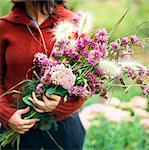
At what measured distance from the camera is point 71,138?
2.29 m

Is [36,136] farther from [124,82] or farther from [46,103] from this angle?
[124,82]

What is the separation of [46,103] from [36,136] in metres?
0.27

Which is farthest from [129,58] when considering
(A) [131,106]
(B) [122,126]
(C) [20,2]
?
(A) [131,106]

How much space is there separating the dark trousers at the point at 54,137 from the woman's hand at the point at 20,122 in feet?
0.44

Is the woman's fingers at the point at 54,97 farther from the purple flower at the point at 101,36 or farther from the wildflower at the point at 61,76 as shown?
the purple flower at the point at 101,36

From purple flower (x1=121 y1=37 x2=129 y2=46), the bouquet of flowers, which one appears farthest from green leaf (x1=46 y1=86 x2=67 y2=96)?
purple flower (x1=121 y1=37 x2=129 y2=46)

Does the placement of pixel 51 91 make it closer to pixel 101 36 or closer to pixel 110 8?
pixel 101 36

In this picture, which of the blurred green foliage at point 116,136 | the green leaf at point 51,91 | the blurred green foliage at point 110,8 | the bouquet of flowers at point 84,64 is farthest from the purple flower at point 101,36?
the blurred green foliage at point 110,8

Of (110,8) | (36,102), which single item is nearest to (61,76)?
(36,102)

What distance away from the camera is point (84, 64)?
2012 millimetres

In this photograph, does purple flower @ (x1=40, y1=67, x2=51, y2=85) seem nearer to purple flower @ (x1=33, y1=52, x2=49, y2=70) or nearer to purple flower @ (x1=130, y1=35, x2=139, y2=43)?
purple flower @ (x1=33, y1=52, x2=49, y2=70)

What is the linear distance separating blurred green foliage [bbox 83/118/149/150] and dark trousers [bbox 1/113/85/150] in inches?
36.9

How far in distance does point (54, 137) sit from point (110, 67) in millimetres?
448

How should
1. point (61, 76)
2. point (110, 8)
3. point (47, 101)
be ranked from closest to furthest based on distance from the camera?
1. point (61, 76)
2. point (47, 101)
3. point (110, 8)
